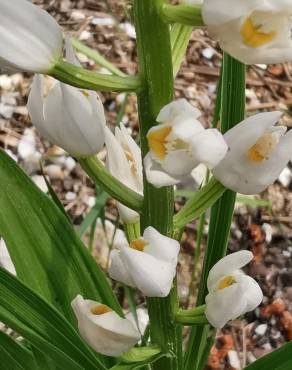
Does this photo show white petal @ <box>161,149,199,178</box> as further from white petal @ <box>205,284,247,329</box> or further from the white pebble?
the white pebble

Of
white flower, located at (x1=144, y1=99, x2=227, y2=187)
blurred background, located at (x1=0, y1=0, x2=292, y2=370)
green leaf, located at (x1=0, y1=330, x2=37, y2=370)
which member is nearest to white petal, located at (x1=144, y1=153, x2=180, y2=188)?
white flower, located at (x1=144, y1=99, x2=227, y2=187)

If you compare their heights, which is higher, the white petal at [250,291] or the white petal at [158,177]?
the white petal at [158,177]

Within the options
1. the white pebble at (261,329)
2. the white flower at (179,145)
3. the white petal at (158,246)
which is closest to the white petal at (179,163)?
the white flower at (179,145)

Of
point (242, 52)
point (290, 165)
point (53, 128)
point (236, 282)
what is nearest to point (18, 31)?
point (53, 128)

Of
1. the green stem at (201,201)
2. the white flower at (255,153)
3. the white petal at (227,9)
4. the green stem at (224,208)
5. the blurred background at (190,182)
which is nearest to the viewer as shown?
the white petal at (227,9)

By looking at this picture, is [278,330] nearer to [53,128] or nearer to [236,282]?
[236,282]

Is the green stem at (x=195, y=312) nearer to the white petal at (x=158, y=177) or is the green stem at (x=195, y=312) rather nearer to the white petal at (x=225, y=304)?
the white petal at (x=225, y=304)

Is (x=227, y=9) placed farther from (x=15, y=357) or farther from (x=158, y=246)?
(x=15, y=357)

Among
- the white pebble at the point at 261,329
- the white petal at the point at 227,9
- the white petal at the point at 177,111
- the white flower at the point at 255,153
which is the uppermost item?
the white petal at the point at 227,9
